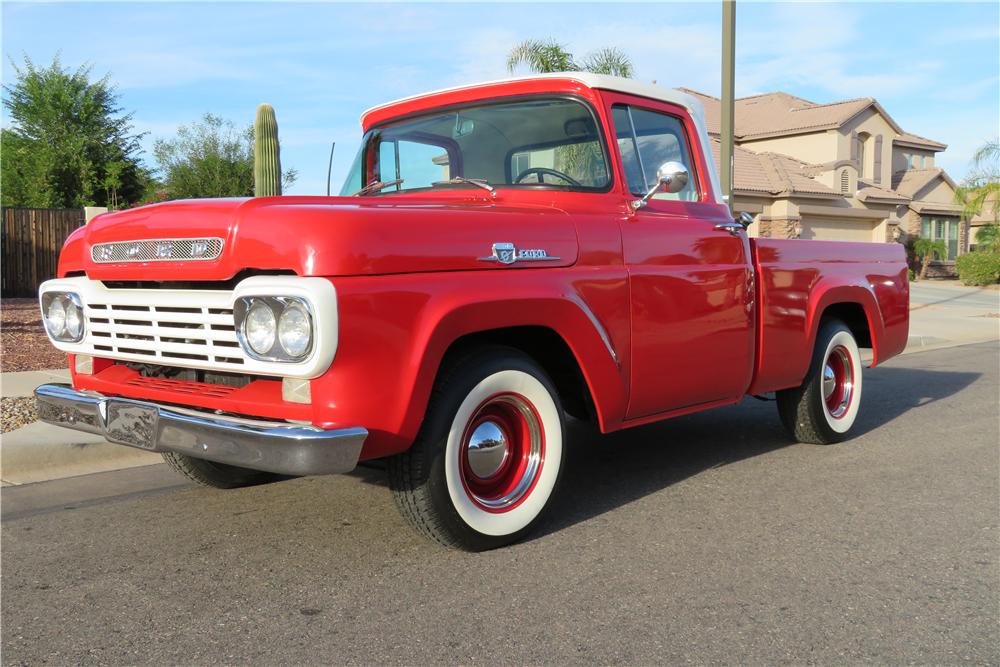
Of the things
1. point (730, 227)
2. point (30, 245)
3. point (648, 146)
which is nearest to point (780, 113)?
point (30, 245)

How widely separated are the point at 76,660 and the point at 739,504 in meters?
2.97

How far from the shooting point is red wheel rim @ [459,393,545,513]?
350cm

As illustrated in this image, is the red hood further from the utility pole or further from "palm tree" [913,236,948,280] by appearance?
"palm tree" [913,236,948,280]

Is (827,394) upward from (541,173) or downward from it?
downward

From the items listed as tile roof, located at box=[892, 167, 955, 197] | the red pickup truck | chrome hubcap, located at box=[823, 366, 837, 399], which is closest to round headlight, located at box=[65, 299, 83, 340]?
the red pickup truck

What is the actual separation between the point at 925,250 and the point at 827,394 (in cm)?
3002

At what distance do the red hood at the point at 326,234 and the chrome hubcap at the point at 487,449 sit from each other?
0.68 metres

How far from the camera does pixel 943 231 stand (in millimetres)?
35719

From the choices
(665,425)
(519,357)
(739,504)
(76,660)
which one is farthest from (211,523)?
(665,425)

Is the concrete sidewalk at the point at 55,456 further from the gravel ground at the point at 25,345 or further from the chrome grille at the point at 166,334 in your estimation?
the gravel ground at the point at 25,345

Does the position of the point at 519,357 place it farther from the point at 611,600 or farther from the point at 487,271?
the point at 611,600

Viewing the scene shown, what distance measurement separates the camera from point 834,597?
311cm

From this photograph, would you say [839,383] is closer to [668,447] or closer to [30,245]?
[668,447]

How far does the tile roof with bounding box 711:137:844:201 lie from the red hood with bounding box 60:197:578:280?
830 inches
